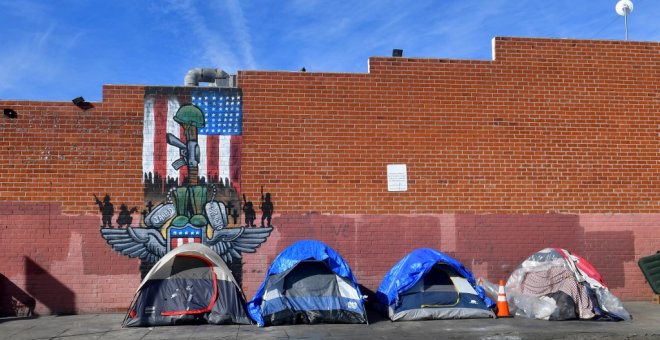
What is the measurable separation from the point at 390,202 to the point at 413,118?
1778 millimetres

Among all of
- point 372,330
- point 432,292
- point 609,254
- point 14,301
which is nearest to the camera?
point 372,330

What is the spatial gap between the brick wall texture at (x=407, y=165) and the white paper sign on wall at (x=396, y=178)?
0.36ft

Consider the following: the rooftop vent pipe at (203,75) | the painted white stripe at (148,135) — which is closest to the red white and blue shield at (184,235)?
the painted white stripe at (148,135)

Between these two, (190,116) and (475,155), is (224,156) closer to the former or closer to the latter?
(190,116)

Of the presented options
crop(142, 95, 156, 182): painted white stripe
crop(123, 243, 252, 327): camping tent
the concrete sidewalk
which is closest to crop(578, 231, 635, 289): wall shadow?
the concrete sidewalk

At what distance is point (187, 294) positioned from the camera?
1040 cm

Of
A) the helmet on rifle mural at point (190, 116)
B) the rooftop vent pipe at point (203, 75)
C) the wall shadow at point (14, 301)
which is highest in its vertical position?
the rooftop vent pipe at point (203, 75)

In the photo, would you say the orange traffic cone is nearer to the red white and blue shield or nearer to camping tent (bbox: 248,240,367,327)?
camping tent (bbox: 248,240,367,327)

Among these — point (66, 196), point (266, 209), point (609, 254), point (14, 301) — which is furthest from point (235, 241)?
point (609, 254)

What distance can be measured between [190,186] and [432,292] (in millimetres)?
4992

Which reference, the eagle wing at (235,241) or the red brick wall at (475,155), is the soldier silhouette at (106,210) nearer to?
the eagle wing at (235,241)

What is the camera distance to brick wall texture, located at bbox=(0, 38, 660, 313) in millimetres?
11523

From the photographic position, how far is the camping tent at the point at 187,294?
33.3 feet

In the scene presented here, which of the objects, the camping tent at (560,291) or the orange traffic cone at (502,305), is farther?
the orange traffic cone at (502,305)
